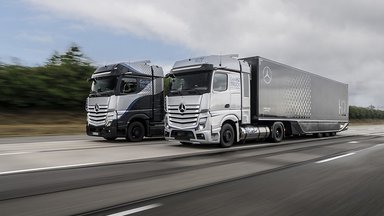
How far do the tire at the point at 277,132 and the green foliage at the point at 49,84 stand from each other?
1679cm

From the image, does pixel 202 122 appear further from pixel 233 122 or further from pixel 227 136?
pixel 233 122

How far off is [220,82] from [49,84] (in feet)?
60.4

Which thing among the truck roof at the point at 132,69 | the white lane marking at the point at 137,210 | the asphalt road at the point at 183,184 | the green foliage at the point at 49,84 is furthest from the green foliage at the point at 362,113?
the white lane marking at the point at 137,210

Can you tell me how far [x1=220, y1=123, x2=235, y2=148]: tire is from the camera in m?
15.3

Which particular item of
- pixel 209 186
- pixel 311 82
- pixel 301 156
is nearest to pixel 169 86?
pixel 301 156

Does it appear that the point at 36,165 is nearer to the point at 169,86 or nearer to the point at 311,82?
the point at 169,86

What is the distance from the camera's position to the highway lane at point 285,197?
5.79 metres

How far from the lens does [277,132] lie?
63.2 feet

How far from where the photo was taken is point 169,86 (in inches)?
619

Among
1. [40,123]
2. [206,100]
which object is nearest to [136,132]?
[206,100]

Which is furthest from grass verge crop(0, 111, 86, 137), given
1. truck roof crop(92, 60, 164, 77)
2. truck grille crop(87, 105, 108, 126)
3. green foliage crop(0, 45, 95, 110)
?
truck roof crop(92, 60, 164, 77)

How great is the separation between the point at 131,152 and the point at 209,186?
19.8ft

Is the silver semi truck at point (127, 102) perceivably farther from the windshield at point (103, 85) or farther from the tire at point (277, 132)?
the tire at point (277, 132)

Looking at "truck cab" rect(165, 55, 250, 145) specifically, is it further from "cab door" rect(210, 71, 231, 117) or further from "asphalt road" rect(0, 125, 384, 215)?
"asphalt road" rect(0, 125, 384, 215)
